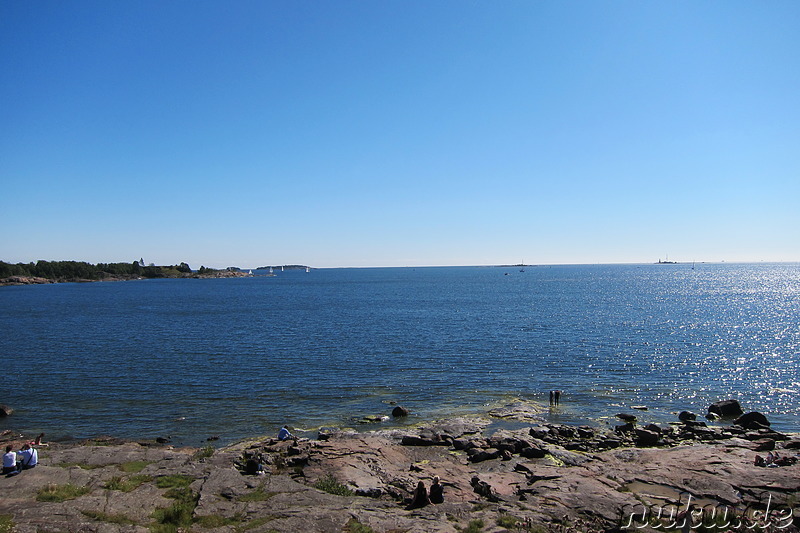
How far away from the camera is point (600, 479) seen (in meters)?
25.4

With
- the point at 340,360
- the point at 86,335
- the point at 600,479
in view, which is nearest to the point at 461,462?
the point at 600,479

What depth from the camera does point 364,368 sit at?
190ft

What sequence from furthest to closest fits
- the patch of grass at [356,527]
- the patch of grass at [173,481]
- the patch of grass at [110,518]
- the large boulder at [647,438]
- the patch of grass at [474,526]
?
the large boulder at [647,438] < the patch of grass at [173,481] < the patch of grass at [110,518] < the patch of grass at [474,526] < the patch of grass at [356,527]

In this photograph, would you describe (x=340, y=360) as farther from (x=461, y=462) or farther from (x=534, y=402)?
(x=461, y=462)

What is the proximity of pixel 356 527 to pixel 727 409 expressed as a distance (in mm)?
37449

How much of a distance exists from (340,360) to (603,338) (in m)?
43.1

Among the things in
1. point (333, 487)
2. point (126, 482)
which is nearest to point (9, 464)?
point (126, 482)

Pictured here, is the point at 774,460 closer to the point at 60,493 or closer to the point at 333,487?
the point at 333,487

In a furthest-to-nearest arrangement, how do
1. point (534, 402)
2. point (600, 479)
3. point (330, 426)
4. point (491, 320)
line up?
point (491, 320) → point (534, 402) → point (330, 426) → point (600, 479)

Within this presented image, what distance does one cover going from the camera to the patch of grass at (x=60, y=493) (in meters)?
20.9

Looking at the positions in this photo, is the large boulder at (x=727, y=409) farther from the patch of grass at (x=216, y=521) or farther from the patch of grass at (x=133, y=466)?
the patch of grass at (x=133, y=466)

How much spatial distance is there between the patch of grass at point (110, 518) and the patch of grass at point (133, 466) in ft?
19.0

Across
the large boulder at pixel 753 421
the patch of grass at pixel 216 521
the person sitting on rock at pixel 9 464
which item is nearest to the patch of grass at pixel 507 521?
the patch of grass at pixel 216 521

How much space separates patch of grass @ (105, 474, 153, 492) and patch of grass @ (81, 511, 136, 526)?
2845 millimetres
